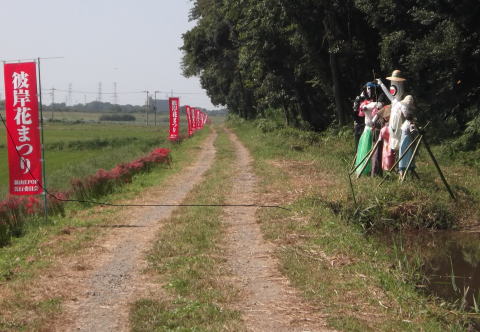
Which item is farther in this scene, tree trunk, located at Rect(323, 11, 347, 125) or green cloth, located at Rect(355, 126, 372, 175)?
tree trunk, located at Rect(323, 11, 347, 125)

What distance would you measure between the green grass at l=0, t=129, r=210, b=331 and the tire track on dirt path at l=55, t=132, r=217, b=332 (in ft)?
0.74

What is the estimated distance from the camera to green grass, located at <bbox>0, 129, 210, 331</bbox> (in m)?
5.09

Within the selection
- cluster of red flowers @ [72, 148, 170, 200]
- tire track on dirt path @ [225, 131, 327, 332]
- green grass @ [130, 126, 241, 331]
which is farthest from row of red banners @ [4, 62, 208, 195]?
tire track on dirt path @ [225, 131, 327, 332]

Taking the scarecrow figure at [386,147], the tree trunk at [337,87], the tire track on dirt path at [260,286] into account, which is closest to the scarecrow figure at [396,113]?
the scarecrow figure at [386,147]

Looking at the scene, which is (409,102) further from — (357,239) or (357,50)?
(357,50)

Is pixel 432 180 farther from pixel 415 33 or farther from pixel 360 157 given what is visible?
pixel 415 33

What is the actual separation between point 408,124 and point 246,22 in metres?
14.3

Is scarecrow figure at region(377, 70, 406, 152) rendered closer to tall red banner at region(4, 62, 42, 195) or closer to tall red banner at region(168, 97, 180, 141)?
tall red banner at region(4, 62, 42, 195)

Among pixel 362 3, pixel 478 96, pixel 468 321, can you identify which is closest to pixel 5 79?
pixel 468 321

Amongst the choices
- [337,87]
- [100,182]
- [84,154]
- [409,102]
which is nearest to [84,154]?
[84,154]

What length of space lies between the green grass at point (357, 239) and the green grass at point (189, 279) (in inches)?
31.8

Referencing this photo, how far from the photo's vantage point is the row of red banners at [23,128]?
899 cm

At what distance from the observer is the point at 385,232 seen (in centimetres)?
859

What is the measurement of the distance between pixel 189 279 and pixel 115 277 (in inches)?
34.2
